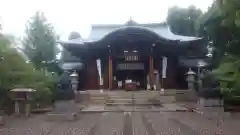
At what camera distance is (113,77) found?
26031 millimetres

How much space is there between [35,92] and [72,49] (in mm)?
11326

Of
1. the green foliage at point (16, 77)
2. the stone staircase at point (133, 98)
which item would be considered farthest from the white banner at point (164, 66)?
the green foliage at point (16, 77)

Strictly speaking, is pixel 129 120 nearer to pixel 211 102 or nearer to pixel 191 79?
pixel 211 102

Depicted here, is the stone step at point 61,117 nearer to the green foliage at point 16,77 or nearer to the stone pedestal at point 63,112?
Result: the stone pedestal at point 63,112

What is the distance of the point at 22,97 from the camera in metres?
14.3

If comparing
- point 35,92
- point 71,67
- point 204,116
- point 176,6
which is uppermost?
point 176,6

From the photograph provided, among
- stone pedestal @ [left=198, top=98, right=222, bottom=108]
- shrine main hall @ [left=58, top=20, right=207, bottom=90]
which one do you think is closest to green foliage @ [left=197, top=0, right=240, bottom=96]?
stone pedestal @ [left=198, top=98, right=222, bottom=108]

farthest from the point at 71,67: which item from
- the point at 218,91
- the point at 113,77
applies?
the point at 218,91

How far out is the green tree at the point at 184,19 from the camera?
122ft

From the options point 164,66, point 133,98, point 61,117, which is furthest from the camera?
point 164,66

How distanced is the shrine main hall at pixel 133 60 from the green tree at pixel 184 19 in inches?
430

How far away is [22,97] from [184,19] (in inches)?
1086

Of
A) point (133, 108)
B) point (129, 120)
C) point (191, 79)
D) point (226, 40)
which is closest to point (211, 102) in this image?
point (129, 120)

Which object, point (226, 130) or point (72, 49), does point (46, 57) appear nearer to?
point (72, 49)
